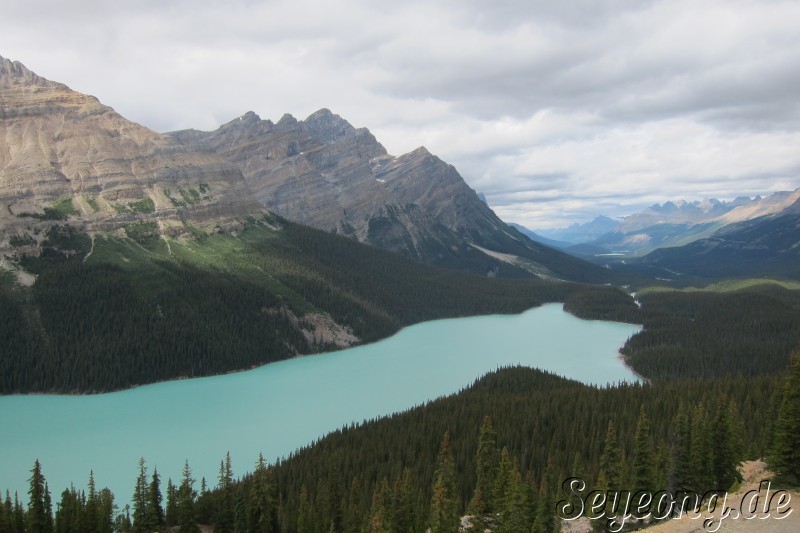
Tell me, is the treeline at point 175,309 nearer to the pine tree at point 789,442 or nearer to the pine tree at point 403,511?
the pine tree at point 403,511

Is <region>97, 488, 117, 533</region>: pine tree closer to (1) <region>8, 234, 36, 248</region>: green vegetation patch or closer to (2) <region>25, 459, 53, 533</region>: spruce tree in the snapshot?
(2) <region>25, 459, 53, 533</region>: spruce tree

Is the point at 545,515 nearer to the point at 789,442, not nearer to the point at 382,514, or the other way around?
the point at 382,514

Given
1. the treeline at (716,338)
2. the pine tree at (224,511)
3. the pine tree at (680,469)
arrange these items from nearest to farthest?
the pine tree at (680,469) < the pine tree at (224,511) < the treeline at (716,338)

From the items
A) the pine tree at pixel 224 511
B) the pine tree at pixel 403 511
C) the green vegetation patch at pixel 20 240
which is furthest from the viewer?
the green vegetation patch at pixel 20 240

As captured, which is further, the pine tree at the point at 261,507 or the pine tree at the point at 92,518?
the pine tree at the point at 261,507

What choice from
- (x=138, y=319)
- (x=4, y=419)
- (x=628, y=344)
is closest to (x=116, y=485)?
(x=4, y=419)

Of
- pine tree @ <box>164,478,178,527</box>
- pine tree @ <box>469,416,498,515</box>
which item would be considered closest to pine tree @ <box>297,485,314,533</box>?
pine tree @ <box>164,478,178,527</box>

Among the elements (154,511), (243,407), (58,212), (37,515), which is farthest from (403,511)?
(58,212)

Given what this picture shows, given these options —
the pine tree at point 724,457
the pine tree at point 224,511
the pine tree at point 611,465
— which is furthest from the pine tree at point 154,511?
the pine tree at point 724,457
